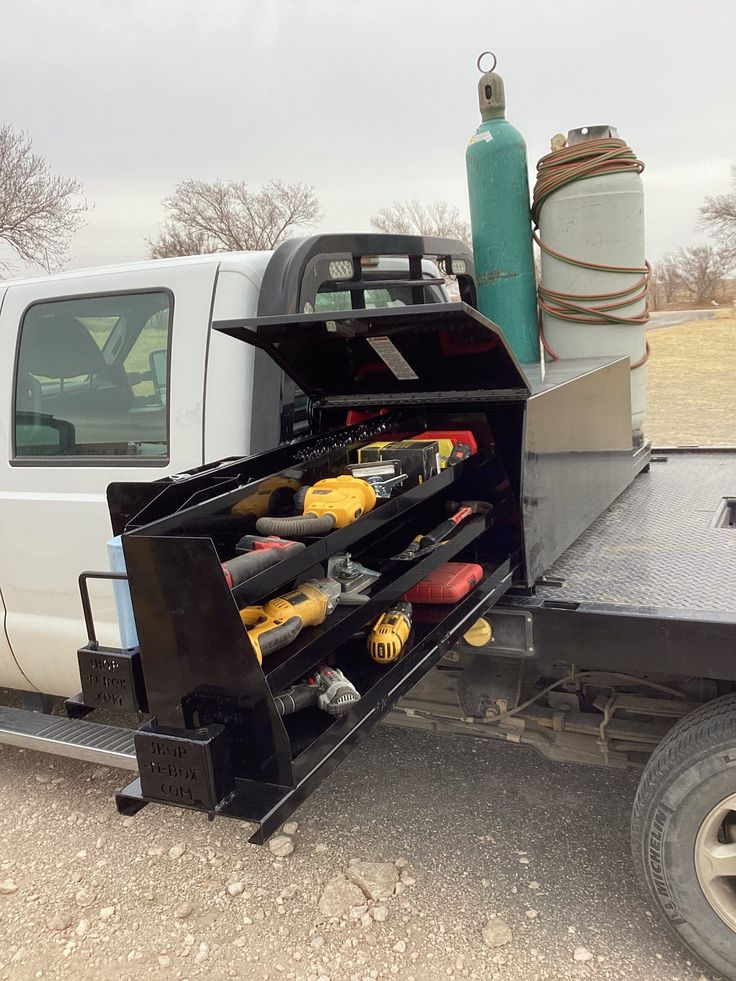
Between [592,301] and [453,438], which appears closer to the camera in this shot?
[453,438]

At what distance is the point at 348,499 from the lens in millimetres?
2098

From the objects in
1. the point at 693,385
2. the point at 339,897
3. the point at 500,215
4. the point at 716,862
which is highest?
the point at 500,215

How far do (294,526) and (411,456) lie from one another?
538 millimetres

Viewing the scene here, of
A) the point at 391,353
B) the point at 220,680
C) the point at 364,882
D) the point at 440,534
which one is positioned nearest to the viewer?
the point at 220,680

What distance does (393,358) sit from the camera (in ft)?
8.64

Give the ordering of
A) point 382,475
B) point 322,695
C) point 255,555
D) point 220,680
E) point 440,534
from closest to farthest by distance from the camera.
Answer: point 220,680 → point 255,555 → point 322,695 → point 382,475 → point 440,534

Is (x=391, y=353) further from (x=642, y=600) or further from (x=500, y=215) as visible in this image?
(x=500, y=215)

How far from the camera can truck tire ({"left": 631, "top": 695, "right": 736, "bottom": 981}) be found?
2137 mm

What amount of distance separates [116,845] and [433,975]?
1349 millimetres

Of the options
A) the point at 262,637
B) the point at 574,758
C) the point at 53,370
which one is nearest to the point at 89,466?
the point at 53,370

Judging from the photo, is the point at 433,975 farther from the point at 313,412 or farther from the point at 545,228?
the point at 545,228

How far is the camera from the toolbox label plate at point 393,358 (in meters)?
2.54

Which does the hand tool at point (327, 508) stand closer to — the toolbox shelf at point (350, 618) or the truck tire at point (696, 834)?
the toolbox shelf at point (350, 618)

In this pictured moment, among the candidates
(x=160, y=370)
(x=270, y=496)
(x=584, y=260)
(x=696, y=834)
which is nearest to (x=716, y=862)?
(x=696, y=834)
